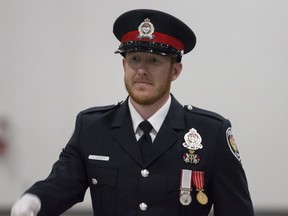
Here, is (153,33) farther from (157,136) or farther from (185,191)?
(185,191)

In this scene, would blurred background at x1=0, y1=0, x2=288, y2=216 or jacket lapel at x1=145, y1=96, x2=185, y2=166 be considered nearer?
jacket lapel at x1=145, y1=96, x2=185, y2=166

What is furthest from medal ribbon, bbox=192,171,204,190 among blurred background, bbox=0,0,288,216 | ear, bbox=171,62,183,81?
blurred background, bbox=0,0,288,216

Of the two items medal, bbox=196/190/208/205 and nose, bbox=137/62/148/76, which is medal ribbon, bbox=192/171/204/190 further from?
nose, bbox=137/62/148/76

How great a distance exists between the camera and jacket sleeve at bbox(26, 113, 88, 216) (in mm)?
1212

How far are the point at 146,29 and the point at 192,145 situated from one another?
0.92 feet

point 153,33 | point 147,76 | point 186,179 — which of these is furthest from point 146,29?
point 186,179

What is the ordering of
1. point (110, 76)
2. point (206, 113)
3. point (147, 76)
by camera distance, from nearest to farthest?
point (147, 76)
point (206, 113)
point (110, 76)

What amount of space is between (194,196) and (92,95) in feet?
2.50

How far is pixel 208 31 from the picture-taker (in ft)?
6.12

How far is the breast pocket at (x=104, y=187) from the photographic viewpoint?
1261 millimetres

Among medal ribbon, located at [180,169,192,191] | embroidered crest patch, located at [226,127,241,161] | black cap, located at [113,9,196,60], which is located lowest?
medal ribbon, located at [180,169,192,191]

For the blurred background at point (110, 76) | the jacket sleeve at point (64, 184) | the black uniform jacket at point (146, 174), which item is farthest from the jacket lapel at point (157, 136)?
the blurred background at point (110, 76)

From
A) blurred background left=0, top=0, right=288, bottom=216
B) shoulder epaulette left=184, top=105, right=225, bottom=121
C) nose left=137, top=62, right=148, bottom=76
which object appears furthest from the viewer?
blurred background left=0, top=0, right=288, bottom=216

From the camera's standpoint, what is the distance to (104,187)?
1.27 meters
